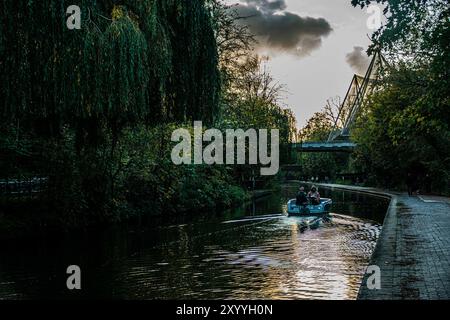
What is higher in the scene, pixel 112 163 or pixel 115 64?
pixel 115 64

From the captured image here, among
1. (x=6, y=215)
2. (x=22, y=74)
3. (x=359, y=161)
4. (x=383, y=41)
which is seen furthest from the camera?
(x=359, y=161)

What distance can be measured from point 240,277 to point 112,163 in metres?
14.0

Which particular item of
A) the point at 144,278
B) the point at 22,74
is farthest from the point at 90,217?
the point at 22,74

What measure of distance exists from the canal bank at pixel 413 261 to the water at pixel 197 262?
0.65m

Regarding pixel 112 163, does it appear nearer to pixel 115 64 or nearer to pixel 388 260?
pixel 115 64

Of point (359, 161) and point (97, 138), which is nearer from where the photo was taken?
point (97, 138)

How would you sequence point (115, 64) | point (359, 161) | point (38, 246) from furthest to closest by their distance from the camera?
1. point (359, 161)
2. point (38, 246)
3. point (115, 64)

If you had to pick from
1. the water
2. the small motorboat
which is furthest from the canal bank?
the small motorboat

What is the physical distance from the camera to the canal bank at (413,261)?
7434 mm

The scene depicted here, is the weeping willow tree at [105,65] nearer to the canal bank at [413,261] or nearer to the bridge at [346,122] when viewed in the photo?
the canal bank at [413,261]

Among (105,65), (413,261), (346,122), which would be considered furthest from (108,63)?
(346,122)

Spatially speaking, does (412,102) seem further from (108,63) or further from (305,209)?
(108,63)

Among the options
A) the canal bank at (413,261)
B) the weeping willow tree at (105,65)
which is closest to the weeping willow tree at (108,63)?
the weeping willow tree at (105,65)

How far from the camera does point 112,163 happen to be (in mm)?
23062
